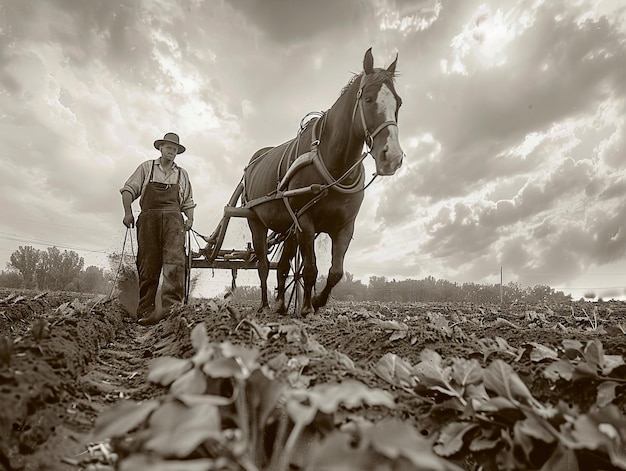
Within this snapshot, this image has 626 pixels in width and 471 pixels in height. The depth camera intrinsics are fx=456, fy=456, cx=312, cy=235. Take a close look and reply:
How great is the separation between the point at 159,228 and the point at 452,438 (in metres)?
5.56

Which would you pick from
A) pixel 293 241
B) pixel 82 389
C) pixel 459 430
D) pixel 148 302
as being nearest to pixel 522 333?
pixel 459 430

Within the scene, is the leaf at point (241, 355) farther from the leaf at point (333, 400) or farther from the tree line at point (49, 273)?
the tree line at point (49, 273)

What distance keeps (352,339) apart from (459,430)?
194 centimetres

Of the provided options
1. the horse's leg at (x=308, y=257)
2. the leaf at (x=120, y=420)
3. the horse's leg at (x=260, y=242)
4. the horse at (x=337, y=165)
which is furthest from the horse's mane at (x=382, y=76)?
the leaf at (x=120, y=420)

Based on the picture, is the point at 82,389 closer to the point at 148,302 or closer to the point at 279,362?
the point at 279,362

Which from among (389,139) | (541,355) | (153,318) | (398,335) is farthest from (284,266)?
(541,355)

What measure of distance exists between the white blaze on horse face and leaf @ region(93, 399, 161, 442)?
366cm

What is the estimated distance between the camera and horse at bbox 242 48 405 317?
448cm

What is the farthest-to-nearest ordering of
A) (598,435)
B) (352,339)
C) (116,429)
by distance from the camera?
(352,339) → (598,435) → (116,429)

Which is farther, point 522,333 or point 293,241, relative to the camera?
point 293,241

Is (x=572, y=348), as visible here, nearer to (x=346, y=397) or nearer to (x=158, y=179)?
(x=346, y=397)

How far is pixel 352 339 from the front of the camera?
3316 millimetres

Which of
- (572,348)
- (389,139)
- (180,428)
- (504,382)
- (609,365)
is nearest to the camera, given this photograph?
(180,428)

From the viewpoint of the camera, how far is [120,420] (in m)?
0.99
